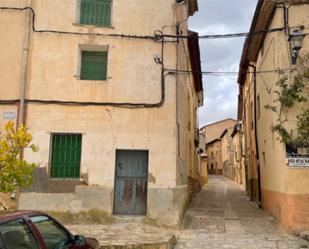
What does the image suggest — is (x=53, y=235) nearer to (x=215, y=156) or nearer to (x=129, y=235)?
(x=129, y=235)

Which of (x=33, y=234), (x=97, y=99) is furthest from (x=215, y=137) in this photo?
(x=33, y=234)

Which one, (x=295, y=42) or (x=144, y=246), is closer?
(x=144, y=246)

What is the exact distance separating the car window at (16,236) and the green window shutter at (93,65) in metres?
7.92

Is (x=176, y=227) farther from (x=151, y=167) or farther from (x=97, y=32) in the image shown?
(x=97, y=32)

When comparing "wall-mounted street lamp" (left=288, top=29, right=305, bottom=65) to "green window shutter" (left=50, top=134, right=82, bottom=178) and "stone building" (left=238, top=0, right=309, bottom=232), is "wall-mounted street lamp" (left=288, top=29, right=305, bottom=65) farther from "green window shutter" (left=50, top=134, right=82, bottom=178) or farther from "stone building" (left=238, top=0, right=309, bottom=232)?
"green window shutter" (left=50, top=134, right=82, bottom=178)

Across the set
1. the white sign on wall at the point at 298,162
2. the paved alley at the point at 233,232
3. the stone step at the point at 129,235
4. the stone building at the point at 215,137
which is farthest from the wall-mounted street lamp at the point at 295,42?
the stone building at the point at 215,137

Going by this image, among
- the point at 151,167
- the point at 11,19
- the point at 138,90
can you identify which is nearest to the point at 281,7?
the point at 138,90

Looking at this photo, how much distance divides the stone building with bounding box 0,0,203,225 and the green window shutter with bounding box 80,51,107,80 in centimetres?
3

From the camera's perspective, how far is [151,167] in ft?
35.9

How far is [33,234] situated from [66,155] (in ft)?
23.2

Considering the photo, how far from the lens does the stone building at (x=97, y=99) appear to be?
1086cm

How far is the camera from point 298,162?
10125mm

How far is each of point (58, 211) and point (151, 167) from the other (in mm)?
2854

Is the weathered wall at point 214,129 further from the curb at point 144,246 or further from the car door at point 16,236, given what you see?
the car door at point 16,236
